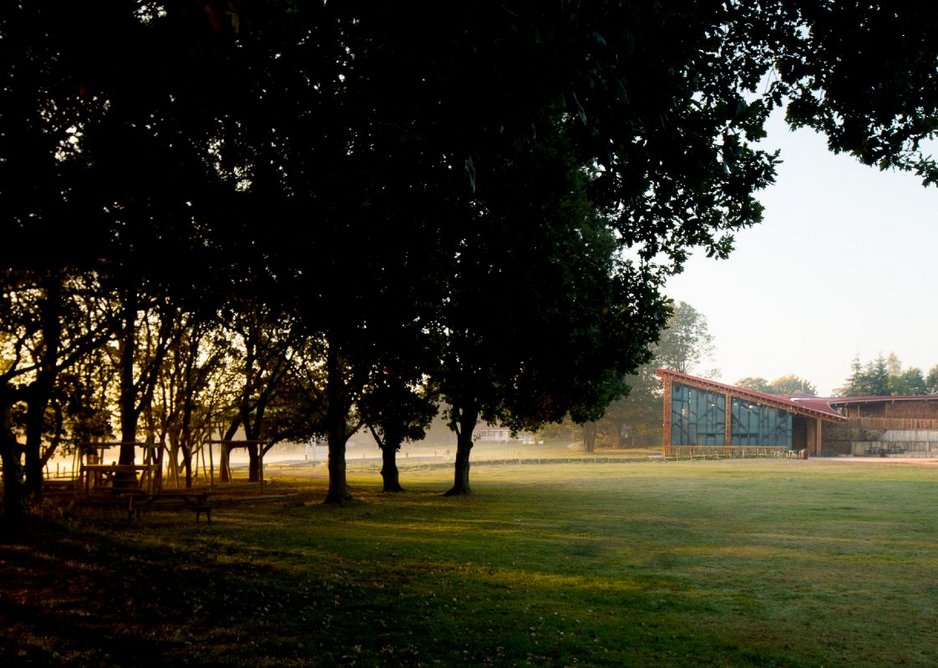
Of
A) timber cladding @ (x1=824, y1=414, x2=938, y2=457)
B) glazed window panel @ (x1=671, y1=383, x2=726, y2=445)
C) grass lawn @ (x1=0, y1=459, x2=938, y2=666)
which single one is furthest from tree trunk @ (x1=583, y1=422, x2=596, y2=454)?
grass lawn @ (x1=0, y1=459, x2=938, y2=666)

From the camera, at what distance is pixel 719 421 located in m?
78.6

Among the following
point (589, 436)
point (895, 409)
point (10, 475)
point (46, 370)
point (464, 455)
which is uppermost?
point (46, 370)

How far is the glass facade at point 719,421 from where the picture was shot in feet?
255

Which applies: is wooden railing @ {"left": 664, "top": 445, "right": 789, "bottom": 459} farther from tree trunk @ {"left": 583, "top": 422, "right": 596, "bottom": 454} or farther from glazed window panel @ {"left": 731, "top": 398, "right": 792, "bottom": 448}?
tree trunk @ {"left": 583, "top": 422, "right": 596, "bottom": 454}

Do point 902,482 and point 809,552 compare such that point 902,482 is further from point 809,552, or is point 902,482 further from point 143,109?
point 143,109

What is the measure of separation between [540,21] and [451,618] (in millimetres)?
8174

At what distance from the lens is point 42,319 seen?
770 inches

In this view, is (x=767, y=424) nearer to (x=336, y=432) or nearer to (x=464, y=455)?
(x=464, y=455)

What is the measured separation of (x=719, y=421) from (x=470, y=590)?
231 ft

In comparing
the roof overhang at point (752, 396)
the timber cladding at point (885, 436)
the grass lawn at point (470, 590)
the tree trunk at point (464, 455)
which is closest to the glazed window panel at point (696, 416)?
the roof overhang at point (752, 396)

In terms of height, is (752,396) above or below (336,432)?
below

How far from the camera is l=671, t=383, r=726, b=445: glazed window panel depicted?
77.6 m

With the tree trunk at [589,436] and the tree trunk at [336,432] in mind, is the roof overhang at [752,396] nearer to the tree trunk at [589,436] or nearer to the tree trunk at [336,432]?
the tree trunk at [589,436]

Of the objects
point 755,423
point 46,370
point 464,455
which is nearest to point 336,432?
point 464,455
